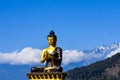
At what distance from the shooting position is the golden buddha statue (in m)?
20.2

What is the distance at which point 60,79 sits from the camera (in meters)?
19.8

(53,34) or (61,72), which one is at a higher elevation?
(53,34)

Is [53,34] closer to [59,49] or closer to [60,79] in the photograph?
[59,49]

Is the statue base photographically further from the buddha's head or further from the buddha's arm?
the buddha's head

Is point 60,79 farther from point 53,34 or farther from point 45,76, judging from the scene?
point 53,34

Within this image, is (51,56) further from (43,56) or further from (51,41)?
(51,41)

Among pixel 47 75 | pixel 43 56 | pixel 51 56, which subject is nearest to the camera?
pixel 47 75

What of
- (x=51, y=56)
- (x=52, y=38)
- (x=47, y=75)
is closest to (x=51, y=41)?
(x=52, y=38)

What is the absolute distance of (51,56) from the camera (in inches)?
807

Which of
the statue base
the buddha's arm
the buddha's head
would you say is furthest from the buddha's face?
the statue base

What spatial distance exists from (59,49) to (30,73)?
1.52m

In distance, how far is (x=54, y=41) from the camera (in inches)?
813

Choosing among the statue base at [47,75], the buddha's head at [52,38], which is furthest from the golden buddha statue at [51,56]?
the statue base at [47,75]

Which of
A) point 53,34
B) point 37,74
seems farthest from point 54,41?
point 37,74
